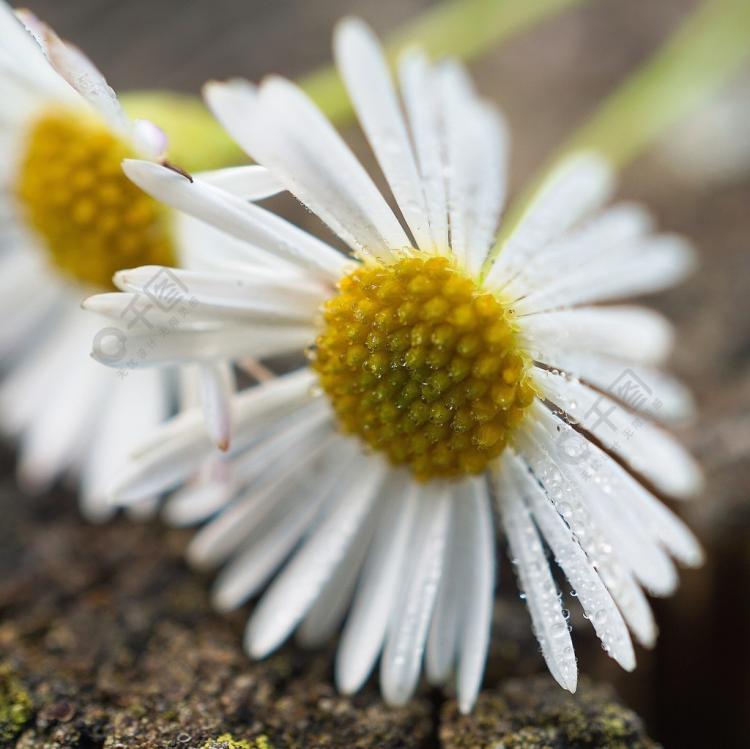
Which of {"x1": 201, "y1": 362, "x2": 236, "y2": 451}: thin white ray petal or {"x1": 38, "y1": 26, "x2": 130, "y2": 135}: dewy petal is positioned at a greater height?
{"x1": 38, "y1": 26, "x2": 130, "y2": 135}: dewy petal

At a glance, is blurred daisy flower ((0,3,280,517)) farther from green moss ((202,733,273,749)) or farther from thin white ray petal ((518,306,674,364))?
green moss ((202,733,273,749))

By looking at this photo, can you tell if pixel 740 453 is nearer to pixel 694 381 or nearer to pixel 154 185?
pixel 694 381

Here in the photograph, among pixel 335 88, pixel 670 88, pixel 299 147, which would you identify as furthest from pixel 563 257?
pixel 670 88

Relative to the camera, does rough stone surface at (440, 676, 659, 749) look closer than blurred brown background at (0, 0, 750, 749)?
Yes

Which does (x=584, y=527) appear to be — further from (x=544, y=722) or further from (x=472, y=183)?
(x=472, y=183)

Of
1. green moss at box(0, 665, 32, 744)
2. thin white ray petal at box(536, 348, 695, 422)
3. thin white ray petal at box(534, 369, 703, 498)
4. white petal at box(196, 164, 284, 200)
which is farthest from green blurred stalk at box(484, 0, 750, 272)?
green moss at box(0, 665, 32, 744)

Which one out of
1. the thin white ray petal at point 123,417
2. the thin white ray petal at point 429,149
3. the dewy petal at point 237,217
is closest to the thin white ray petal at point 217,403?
the dewy petal at point 237,217

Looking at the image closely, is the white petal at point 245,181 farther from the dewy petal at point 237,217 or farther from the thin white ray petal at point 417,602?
the thin white ray petal at point 417,602
